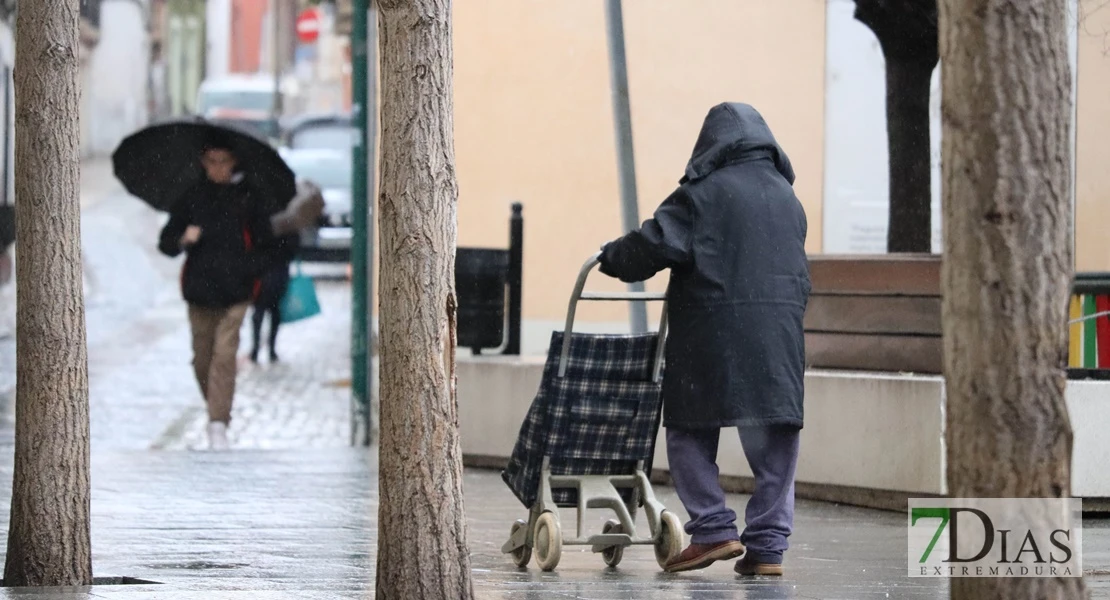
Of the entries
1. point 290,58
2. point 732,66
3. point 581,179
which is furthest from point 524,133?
point 290,58

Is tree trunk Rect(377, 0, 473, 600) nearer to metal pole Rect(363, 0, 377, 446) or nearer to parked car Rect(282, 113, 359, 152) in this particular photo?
metal pole Rect(363, 0, 377, 446)

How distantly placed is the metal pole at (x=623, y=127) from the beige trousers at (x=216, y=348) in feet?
8.26

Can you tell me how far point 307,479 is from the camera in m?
10.2

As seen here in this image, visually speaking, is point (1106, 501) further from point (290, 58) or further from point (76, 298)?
point (290, 58)

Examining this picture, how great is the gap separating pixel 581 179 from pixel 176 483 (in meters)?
3.90

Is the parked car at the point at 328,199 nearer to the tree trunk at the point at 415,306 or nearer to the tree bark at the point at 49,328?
the tree bark at the point at 49,328

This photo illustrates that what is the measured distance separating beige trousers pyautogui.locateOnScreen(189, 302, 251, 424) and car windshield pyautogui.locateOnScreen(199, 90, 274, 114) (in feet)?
27.9

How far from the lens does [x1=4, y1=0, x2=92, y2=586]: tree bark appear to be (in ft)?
21.4

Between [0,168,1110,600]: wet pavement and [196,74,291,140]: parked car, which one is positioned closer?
[0,168,1110,600]: wet pavement

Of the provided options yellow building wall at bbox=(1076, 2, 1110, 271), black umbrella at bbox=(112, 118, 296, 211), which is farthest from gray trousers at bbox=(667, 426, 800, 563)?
black umbrella at bbox=(112, 118, 296, 211)

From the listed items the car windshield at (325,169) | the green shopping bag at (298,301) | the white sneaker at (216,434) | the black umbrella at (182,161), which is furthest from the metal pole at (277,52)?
the white sneaker at (216,434)

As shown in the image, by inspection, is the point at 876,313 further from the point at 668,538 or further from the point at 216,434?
the point at 216,434

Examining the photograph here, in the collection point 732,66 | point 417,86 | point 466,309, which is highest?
point 732,66

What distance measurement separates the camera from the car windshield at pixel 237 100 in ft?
67.4
